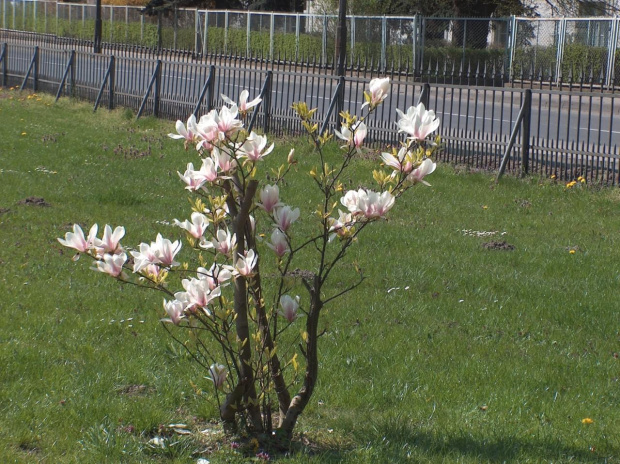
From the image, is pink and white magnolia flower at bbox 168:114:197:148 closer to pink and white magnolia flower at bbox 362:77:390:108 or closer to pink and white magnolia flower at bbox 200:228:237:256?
pink and white magnolia flower at bbox 200:228:237:256

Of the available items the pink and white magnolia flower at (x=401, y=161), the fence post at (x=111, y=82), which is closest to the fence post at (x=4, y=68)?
the fence post at (x=111, y=82)

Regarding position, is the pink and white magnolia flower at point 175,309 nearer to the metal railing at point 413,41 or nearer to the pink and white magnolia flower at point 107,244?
the pink and white magnolia flower at point 107,244

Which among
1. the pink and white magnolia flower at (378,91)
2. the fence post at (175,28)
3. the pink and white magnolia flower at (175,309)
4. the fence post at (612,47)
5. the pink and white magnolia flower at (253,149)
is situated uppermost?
the fence post at (175,28)

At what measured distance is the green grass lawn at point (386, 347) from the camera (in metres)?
4.23

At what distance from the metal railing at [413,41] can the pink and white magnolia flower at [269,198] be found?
2222cm

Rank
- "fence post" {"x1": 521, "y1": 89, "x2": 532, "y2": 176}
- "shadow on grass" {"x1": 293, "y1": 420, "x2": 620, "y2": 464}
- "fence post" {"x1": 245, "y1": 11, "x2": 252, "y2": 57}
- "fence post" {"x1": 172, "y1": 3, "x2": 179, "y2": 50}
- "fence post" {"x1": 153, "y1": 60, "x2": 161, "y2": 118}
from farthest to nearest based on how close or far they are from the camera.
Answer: "fence post" {"x1": 172, "y1": 3, "x2": 179, "y2": 50}
"fence post" {"x1": 245, "y1": 11, "x2": 252, "y2": 57}
"fence post" {"x1": 153, "y1": 60, "x2": 161, "y2": 118}
"fence post" {"x1": 521, "y1": 89, "x2": 532, "y2": 176}
"shadow on grass" {"x1": 293, "y1": 420, "x2": 620, "y2": 464}

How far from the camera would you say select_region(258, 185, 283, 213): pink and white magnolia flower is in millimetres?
3764

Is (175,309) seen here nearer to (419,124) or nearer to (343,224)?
(343,224)

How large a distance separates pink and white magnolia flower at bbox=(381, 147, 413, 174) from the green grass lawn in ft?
4.24

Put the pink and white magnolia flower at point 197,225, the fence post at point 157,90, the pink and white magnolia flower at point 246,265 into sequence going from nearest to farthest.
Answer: the pink and white magnolia flower at point 246,265, the pink and white magnolia flower at point 197,225, the fence post at point 157,90

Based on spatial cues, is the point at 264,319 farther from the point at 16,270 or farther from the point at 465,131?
the point at 465,131

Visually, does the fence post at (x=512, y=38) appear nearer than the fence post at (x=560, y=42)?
No

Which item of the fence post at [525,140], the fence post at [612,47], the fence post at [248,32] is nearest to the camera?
the fence post at [525,140]

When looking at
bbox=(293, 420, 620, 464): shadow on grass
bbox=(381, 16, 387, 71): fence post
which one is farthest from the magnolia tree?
Answer: bbox=(381, 16, 387, 71): fence post
